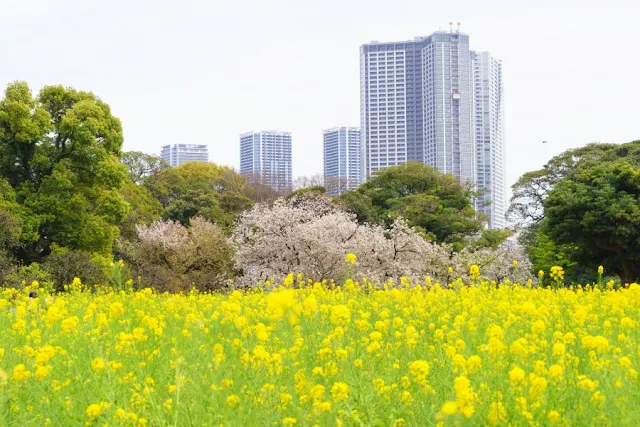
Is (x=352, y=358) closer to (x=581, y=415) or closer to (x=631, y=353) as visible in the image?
(x=581, y=415)

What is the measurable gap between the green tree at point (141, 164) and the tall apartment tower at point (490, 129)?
30.7 meters

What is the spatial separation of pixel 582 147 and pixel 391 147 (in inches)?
1231

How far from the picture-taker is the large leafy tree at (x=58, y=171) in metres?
20.1

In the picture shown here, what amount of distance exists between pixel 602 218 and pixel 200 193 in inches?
754

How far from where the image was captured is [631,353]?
402 centimetres

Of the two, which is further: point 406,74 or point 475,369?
point 406,74

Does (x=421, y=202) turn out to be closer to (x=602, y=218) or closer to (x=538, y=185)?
(x=602, y=218)

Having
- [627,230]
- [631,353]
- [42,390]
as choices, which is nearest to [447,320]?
[631,353]

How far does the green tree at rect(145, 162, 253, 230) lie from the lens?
3253 cm

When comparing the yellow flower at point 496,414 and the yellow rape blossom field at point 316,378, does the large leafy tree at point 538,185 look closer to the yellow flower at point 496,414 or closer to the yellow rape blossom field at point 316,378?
the yellow rape blossom field at point 316,378

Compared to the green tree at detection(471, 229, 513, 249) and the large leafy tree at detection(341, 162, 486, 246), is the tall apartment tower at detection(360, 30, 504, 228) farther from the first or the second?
the green tree at detection(471, 229, 513, 249)

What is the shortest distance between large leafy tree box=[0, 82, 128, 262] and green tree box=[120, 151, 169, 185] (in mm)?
21062

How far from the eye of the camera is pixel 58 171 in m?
20.4

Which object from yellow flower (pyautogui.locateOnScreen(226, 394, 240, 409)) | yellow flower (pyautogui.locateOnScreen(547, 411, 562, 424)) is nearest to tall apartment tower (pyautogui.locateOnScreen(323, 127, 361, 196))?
yellow flower (pyautogui.locateOnScreen(226, 394, 240, 409))
